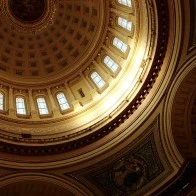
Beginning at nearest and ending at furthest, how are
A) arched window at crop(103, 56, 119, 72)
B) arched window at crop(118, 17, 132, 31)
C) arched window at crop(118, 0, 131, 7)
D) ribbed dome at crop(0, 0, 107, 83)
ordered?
arched window at crop(118, 0, 131, 7) → arched window at crop(118, 17, 132, 31) → arched window at crop(103, 56, 119, 72) → ribbed dome at crop(0, 0, 107, 83)

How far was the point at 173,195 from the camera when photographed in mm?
20703

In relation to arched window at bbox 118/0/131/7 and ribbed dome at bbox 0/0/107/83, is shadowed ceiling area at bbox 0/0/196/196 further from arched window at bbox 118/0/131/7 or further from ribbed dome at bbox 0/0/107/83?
ribbed dome at bbox 0/0/107/83

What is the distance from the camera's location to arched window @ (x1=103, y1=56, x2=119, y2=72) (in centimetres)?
2759

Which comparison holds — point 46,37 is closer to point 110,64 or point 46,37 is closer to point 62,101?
point 62,101

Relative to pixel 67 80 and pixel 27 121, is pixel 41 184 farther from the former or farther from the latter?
pixel 67 80

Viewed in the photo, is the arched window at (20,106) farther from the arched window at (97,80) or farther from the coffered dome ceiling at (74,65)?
the arched window at (97,80)

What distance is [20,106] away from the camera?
27.7 metres

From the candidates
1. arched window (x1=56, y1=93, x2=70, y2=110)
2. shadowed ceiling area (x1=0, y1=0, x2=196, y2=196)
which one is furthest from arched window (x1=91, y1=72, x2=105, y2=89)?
arched window (x1=56, y1=93, x2=70, y2=110)

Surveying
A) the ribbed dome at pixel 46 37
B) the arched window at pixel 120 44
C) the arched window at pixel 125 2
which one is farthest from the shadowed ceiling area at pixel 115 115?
the ribbed dome at pixel 46 37

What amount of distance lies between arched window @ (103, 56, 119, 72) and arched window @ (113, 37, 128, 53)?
101cm

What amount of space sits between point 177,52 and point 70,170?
8.33m

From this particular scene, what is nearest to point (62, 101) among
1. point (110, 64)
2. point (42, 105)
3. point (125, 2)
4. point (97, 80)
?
point (42, 105)

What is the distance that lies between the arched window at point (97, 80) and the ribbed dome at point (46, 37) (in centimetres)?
118

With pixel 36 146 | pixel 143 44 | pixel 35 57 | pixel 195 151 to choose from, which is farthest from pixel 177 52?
pixel 35 57
